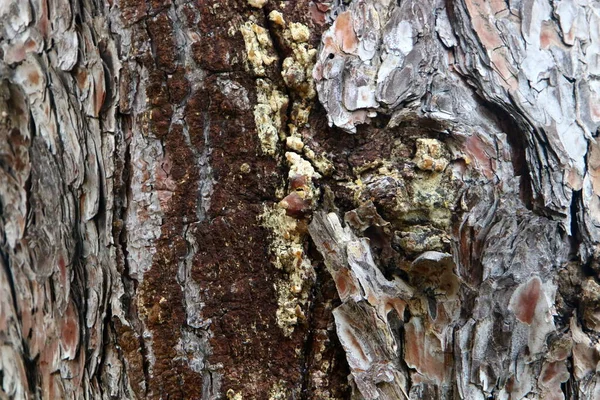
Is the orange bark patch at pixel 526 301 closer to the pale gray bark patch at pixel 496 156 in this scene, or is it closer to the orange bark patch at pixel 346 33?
the pale gray bark patch at pixel 496 156

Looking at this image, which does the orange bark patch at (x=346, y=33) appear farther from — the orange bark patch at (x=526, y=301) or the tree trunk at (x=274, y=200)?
the orange bark patch at (x=526, y=301)

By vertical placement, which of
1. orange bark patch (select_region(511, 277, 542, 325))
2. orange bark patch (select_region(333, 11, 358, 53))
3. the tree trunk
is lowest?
orange bark patch (select_region(511, 277, 542, 325))

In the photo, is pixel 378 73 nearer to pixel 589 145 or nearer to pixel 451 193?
pixel 451 193

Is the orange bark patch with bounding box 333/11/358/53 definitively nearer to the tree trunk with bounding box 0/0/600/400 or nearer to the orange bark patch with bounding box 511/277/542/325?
the tree trunk with bounding box 0/0/600/400

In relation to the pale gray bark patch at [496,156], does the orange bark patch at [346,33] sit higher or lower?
higher

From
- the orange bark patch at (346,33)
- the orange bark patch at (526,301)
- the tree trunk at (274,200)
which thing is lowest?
the orange bark patch at (526,301)

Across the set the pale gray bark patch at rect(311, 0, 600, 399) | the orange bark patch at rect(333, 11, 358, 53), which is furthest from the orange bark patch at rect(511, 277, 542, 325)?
the orange bark patch at rect(333, 11, 358, 53)

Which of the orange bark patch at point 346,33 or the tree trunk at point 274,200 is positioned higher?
the orange bark patch at point 346,33

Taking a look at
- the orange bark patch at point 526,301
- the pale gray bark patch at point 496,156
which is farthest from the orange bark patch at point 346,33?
the orange bark patch at point 526,301

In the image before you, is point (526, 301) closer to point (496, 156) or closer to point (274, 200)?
point (496, 156)
